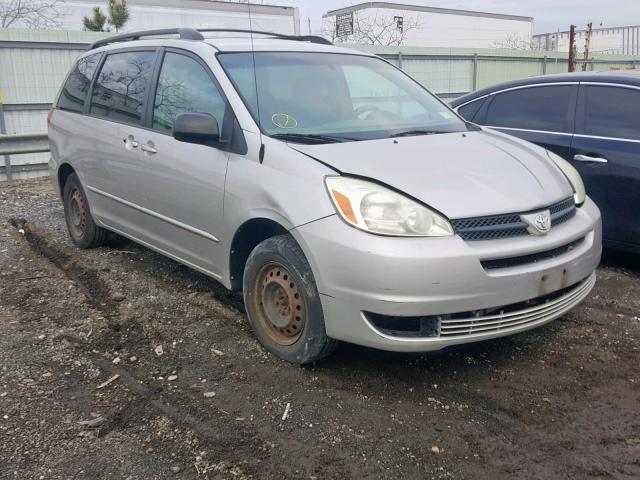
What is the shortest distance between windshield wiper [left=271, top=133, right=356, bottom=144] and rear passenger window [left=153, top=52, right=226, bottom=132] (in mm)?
485

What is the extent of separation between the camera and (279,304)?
3762 mm

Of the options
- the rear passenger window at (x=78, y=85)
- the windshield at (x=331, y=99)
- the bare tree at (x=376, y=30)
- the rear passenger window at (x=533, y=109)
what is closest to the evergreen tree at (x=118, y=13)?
the bare tree at (x=376, y=30)

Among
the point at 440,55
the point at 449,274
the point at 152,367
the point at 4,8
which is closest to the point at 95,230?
the point at 152,367

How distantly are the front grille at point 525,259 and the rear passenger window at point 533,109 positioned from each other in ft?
7.75

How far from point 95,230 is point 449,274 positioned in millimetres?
3907

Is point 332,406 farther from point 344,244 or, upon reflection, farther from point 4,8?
point 4,8

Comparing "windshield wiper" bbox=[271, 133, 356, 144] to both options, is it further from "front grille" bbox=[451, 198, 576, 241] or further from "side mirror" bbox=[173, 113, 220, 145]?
"front grille" bbox=[451, 198, 576, 241]

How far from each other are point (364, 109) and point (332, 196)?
4.23ft

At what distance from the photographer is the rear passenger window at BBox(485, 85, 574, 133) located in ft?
18.6

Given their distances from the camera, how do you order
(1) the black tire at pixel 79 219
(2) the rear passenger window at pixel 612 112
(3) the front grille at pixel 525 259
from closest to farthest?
(3) the front grille at pixel 525 259 → (2) the rear passenger window at pixel 612 112 → (1) the black tire at pixel 79 219

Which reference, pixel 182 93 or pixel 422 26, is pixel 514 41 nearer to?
pixel 422 26

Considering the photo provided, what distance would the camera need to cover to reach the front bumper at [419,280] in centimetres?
311

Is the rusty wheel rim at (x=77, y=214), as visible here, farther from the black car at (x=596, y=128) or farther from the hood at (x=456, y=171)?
the black car at (x=596, y=128)

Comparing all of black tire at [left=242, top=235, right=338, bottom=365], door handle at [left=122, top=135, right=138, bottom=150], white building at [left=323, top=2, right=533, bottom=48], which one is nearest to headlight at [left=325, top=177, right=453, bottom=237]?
black tire at [left=242, top=235, right=338, bottom=365]
